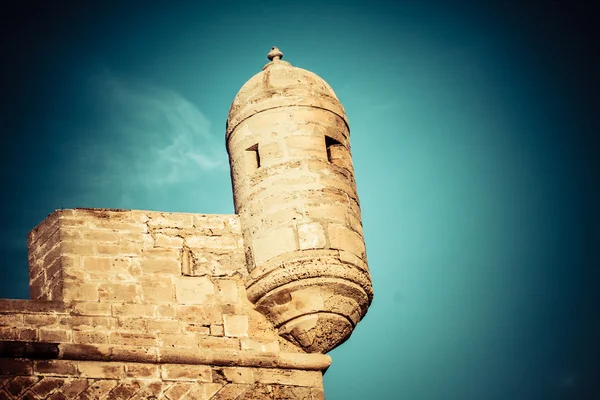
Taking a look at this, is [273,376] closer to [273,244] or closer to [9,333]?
[273,244]

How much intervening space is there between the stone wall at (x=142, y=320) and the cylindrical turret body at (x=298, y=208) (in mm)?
213

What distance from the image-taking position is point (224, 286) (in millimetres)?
9469

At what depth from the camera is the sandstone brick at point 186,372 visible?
8.83m

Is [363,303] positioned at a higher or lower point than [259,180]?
lower

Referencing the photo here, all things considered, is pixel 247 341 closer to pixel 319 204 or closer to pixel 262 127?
pixel 319 204

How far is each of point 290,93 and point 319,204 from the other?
1.17 meters

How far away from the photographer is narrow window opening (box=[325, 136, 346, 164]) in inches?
394

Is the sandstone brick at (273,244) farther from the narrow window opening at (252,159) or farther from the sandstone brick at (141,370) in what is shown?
the sandstone brick at (141,370)

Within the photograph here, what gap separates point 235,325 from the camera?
9.28 metres

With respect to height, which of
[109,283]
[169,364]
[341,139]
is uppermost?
[341,139]

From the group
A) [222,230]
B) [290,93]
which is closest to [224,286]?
[222,230]

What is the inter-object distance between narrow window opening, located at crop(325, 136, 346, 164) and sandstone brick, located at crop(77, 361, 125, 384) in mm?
2700

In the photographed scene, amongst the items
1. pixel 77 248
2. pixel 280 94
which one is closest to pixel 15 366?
pixel 77 248

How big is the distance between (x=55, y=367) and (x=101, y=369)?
352 mm
